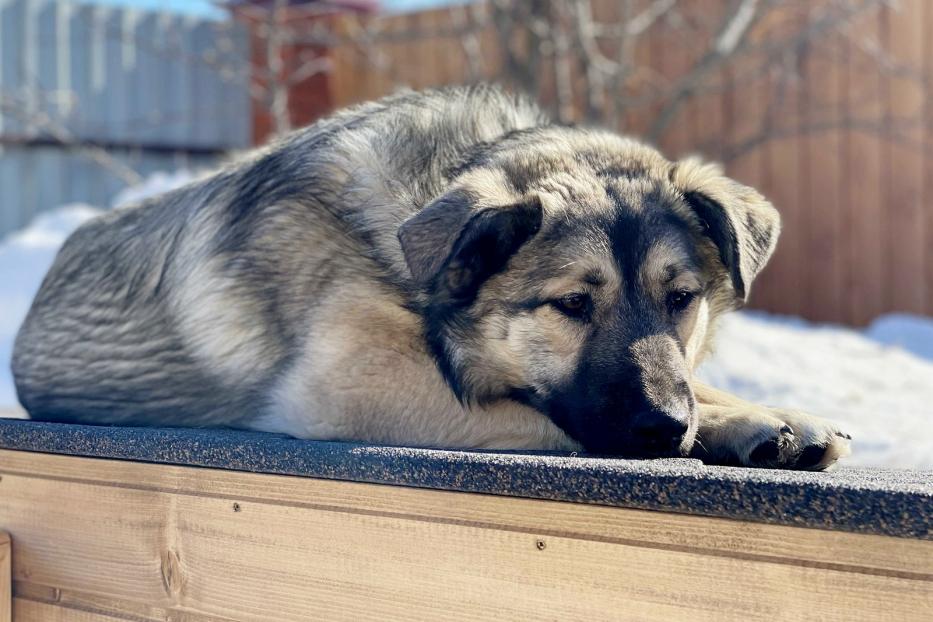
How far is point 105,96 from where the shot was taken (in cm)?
1003

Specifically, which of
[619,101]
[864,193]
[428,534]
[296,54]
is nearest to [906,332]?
[864,193]

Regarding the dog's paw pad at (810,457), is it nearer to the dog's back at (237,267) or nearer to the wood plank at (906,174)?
the dog's back at (237,267)

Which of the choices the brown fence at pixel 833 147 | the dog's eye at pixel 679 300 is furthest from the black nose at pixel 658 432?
the brown fence at pixel 833 147

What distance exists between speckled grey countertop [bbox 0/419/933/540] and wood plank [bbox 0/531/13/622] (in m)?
0.31

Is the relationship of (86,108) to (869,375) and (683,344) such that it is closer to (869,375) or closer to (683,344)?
(869,375)

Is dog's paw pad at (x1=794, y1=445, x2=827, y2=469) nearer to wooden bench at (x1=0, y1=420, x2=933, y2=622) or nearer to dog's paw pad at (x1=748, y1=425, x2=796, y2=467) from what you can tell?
dog's paw pad at (x1=748, y1=425, x2=796, y2=467)

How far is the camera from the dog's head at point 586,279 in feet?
7.52

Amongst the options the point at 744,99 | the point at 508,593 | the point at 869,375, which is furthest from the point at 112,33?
the point at 508,593

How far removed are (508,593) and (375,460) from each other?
1.23 feet

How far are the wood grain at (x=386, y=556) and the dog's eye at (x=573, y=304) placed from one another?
2.23 feet

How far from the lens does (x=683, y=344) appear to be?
97.1 inches

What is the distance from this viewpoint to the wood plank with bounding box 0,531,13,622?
251 cm

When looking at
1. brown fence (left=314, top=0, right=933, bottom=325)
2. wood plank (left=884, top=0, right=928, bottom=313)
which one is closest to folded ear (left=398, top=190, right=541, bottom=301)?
brown fence (left=314, top=0, right=933, bottom=325)

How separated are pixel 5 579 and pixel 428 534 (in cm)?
125
